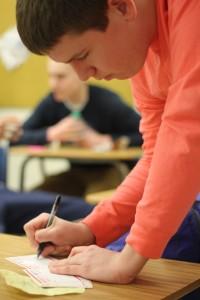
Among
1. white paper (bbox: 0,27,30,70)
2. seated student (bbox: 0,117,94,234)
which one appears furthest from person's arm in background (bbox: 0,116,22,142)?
seated student (bbox: 0,117,94,234)

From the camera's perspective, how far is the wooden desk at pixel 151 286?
0.89m

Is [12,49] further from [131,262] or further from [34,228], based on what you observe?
[131,262]

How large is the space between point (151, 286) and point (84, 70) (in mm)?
372

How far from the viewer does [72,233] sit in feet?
3.82

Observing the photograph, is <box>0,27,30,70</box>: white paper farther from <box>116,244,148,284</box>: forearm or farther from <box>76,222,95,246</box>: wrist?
<box>116,244,148,284</box>: forearm

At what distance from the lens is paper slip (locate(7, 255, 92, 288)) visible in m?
0.95

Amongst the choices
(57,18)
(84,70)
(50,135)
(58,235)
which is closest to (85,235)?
(58,235)

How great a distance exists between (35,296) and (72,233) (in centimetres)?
28

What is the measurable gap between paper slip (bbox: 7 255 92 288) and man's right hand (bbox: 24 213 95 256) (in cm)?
4

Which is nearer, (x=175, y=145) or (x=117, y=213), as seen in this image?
(x=175, y=145)

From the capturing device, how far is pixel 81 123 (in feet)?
12.5

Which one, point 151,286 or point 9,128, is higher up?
point 151,286

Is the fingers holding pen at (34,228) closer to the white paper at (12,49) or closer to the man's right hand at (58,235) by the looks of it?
the man's right hand at (58,235)

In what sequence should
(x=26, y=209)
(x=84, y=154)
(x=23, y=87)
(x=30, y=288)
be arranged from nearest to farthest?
(x=30, y=288)
(x=26, y=209)
(x=84, y=154)
(x=23, y=87)
